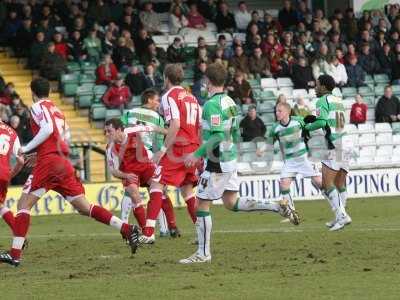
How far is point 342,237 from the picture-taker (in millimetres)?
16984

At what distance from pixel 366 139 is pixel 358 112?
71cm

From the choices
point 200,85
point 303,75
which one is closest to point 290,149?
point 200,85

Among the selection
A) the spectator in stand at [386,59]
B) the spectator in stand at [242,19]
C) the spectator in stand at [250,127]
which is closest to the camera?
the spectator in stand at [250,127]

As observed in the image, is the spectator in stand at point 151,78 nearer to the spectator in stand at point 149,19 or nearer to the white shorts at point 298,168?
the spectator in stand at point 149,19

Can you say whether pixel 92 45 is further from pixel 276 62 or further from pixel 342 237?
pixel 342 237

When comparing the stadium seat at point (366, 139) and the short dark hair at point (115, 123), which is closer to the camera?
the short dark hair at point (115, 123)

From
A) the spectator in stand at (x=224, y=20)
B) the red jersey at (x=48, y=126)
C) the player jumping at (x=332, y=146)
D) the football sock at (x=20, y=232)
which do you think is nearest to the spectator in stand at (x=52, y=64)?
the spectator in stand at (x=224, y=20)

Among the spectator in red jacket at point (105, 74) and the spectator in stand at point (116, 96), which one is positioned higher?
the spectator in red jacket at point (105, 74)

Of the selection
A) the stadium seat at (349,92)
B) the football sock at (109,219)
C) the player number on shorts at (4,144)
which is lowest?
the football sock at (109,219)

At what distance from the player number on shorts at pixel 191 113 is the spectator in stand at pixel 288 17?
1910 centimetres

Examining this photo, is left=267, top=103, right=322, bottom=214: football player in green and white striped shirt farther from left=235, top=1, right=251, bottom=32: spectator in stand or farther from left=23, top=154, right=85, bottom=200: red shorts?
left=235, top=1, right=251, bottom=32: spectator in stand

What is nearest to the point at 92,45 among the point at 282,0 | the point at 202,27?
the point at 202,27

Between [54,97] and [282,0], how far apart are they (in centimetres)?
1041

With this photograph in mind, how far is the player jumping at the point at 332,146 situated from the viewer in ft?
59.8
